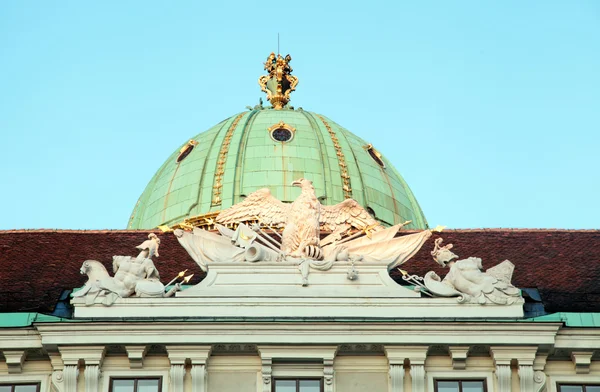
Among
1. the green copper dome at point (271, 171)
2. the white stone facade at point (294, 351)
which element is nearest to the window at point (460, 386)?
the white stone facade at point (294, 351)

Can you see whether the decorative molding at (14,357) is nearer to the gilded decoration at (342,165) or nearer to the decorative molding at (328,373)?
the decorative molding at (328,373)

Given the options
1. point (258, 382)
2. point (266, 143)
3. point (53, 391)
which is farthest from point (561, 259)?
point (266, 143)

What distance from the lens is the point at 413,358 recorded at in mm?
44750

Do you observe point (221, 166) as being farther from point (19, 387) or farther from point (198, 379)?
point (198, 379)

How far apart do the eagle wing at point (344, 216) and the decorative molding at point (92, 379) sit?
9714mm

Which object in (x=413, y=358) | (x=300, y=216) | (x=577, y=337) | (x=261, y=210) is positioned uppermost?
(x=261, y=210)

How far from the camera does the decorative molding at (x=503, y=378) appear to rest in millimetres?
44531

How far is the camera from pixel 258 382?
4472cm

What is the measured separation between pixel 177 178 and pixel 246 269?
1008 inches

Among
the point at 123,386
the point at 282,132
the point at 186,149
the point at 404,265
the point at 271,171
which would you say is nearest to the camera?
the point at 123,386

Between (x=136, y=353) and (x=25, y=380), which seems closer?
(x=136, y=353)

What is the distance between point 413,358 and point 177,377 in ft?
17.3

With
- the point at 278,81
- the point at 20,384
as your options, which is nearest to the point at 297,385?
the point at 20,384

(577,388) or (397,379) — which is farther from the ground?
(397,379)
